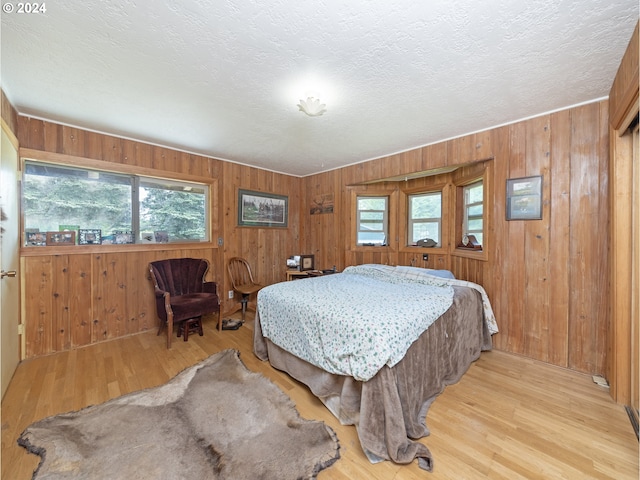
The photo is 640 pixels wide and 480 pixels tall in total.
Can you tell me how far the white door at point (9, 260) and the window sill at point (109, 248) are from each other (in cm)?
19

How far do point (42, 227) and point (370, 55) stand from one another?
11.5ft

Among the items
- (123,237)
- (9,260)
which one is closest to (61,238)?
(123,237)

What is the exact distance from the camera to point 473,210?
10.4 ft

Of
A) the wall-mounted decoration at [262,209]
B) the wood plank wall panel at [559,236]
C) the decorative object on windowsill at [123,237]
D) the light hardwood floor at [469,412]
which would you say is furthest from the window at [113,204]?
the wood plank wall panel at [559,236]

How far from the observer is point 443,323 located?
1978 millimetres

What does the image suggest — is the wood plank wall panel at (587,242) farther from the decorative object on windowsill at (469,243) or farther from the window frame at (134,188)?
the window frame at (134,188)

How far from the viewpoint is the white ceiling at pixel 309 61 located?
1.32m

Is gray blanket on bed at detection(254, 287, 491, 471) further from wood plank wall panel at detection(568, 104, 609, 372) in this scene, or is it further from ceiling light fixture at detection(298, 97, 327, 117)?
ceiling light fixture at detection(298, 97, 327, 117)

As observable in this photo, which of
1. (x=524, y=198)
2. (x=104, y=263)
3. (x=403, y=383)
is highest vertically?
(x=524, y=198)

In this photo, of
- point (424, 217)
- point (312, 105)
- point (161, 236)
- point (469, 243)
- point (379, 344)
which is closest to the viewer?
Result: point (379, 344)

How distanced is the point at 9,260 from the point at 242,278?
2.49 m

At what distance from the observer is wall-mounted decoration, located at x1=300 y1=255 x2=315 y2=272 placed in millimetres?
4262

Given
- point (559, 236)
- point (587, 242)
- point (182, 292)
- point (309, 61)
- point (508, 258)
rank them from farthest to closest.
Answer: point (182, 292) < point (508, 258) < point (559, 236) < point (587, 242) < point (309, 61)

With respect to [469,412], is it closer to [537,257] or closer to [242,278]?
[537,257]
